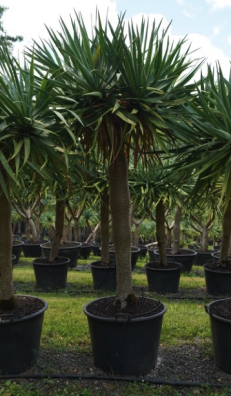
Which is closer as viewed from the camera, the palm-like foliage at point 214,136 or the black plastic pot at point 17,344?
the palm-like foliage at point 214,136

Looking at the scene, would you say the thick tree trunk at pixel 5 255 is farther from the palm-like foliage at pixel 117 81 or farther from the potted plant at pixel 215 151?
the potted plant at pixel 215 151

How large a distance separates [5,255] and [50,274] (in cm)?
339

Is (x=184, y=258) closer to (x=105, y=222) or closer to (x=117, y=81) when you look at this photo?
(x=105, y=222)

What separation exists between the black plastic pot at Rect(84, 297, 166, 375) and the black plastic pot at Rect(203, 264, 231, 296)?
10.2 ft

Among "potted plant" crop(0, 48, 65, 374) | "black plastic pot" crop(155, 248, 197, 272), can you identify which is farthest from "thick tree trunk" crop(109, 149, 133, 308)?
"black plastic pot" crop(155, 248, 197, 272)

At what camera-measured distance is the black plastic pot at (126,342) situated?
3.26 meters

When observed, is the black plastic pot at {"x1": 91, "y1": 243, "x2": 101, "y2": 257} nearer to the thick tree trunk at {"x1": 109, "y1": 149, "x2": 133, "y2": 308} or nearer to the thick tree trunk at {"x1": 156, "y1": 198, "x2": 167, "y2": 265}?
the thick tree trunk at {"x1": 156, "y1": 198, "x2": 167, "y2": 265}

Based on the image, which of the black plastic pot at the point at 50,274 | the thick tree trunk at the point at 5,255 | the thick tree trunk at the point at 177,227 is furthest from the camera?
the thick tree trunk at the point at 177,227

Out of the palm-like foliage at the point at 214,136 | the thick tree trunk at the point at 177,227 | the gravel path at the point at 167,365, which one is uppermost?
the palm-like foliage at the point at 214,136

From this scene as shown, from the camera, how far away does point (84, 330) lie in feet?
14.2

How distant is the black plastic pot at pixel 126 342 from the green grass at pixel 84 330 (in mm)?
187

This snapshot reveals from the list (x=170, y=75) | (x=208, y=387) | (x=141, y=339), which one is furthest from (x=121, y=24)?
(x=208, y=387)

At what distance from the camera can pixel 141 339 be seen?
130 inches

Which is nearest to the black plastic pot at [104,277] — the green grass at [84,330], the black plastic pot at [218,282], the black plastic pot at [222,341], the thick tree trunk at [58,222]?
the green grass at [84,330]
